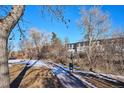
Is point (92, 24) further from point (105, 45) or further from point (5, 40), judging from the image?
point (5, 40)

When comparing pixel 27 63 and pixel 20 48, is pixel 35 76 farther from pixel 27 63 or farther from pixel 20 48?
pixel 20 48

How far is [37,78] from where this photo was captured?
7.79ft

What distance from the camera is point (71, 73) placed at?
2.45 meters

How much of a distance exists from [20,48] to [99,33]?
1.00 meters

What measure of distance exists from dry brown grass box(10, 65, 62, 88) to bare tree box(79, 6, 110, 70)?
0.53 metres

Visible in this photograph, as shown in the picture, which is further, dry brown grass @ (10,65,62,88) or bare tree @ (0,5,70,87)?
dry brown grass @ (10,65,62,88)

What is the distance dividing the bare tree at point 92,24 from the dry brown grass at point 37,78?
1.75 ft

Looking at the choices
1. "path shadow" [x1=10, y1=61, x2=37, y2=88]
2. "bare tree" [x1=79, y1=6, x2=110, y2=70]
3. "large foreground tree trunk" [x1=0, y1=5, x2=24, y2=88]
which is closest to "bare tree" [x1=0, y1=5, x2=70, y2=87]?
"large foreground tree trunk" [x1=0, y1=5, x2=24, y2=88]

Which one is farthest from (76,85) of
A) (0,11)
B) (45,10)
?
(0,11)

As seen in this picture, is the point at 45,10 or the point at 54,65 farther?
the point at 54,65

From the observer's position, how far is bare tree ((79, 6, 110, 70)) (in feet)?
7.77

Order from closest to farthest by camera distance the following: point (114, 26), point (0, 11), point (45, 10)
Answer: point (0, 11), point (45, 10), point (114, 26)

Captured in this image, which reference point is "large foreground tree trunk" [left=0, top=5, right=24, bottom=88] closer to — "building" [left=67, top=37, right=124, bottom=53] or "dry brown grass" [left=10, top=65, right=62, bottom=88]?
"dry brown grass" [left=10, top=65, right=62, bottom=88]

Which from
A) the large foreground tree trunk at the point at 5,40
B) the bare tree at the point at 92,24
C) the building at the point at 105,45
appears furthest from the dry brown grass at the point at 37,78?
the large foreground tree trunk at the point at 5,40
